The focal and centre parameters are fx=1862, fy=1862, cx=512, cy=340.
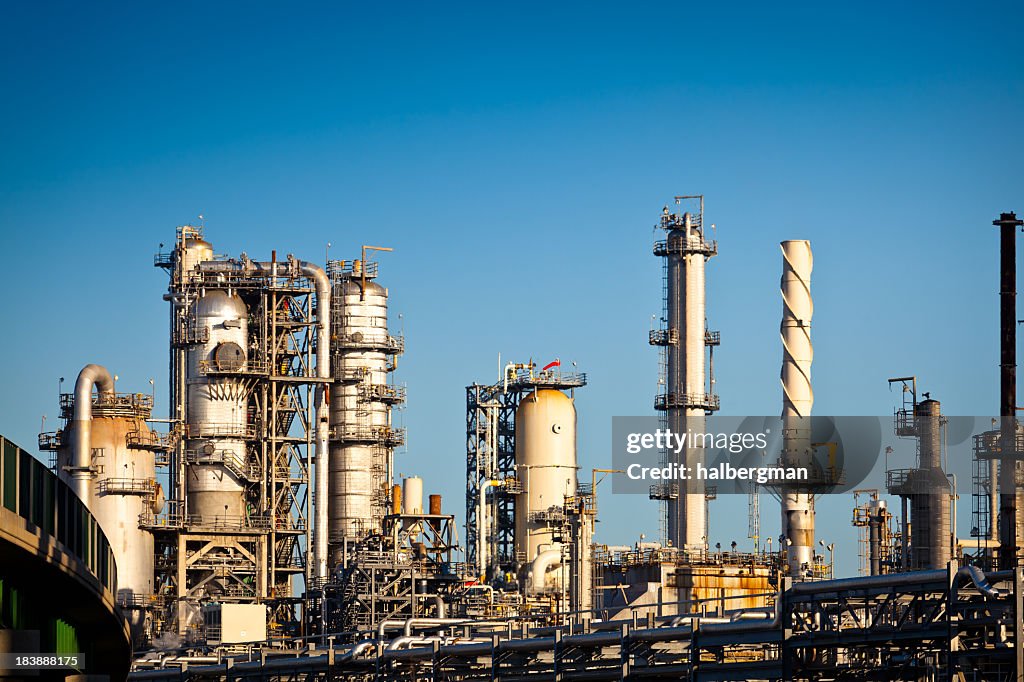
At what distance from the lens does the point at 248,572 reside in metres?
73.4

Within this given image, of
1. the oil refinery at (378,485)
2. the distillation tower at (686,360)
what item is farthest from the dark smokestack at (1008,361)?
the distillation tower at (686,360)

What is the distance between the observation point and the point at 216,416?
7375 centimetres

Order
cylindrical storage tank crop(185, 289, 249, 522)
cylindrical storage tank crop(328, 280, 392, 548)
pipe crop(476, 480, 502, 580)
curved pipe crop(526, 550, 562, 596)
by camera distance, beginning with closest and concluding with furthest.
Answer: cylindrical storage tank crop(185, 289, 249, 522) < curved pipe crop(526, 550, 562, 596) < pipe crop(476, 480, 502, 580) < cylindrical storage tank crop(328, 280, 392, 548)

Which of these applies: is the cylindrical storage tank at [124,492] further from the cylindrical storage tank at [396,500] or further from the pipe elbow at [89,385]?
the cylindrical storage tank at [396,500]

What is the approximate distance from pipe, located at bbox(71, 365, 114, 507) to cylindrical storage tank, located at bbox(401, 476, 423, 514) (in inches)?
530

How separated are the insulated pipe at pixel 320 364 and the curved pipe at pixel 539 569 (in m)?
8.28

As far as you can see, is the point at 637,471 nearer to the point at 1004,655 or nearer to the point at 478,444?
the point at 478,444

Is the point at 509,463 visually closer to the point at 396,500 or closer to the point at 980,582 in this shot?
the point at 396,500

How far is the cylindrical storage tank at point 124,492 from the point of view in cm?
6869

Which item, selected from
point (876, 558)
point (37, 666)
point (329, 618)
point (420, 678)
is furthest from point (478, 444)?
point (37, 666)

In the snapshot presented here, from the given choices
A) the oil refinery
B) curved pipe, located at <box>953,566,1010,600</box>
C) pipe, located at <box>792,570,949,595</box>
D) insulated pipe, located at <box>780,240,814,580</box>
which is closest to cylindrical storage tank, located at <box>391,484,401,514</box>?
the oil refinery

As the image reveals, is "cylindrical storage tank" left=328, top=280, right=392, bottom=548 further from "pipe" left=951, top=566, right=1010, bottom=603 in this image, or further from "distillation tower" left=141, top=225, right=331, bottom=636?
"pipe" left=951, top=566, right=1010, bottom=603

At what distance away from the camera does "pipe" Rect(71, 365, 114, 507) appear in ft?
223

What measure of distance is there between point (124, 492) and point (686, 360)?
77.9 feet
